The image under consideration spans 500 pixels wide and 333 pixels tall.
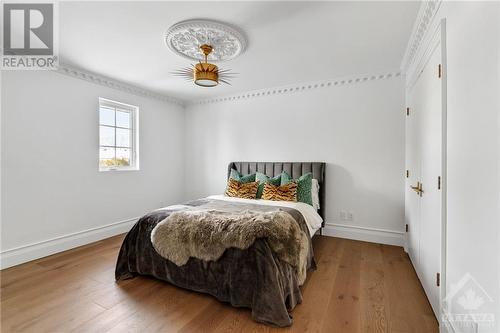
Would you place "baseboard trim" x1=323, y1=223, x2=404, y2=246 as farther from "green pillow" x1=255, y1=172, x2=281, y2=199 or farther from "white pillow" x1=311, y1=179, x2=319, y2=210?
"green pillow" x1=255, y1=172, x2=281, y2=199

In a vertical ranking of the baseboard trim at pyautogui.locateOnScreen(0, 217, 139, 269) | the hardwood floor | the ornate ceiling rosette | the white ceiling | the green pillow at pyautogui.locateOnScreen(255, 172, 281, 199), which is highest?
the white ceiling

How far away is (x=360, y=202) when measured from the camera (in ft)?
11.2

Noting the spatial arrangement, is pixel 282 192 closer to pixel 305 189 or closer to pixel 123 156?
pixel 305 189

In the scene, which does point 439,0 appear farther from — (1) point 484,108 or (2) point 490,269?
(2) point 490,269

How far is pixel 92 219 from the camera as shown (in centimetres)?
341

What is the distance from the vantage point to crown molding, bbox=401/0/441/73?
5.84 ft

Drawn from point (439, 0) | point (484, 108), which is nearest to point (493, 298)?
point (484, 108)

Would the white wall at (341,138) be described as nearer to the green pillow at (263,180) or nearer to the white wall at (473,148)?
the green pillow at (263,180)

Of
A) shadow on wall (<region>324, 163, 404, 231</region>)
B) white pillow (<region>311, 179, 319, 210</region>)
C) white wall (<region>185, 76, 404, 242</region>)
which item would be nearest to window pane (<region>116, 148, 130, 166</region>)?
white wall (<region>185, 76, 404, 242</region>)

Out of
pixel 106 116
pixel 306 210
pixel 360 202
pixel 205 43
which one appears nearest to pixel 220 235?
pixel 306 210

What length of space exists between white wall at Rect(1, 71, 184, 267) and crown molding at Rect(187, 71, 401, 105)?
156cm

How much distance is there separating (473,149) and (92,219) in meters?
4.19

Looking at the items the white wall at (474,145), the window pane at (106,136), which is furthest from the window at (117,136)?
the white wall at (474,145)

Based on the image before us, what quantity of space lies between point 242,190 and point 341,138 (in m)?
1.69
